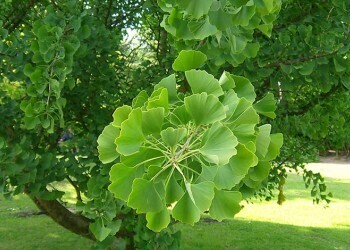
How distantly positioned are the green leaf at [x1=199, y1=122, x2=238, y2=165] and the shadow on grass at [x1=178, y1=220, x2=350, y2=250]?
5.80 meters

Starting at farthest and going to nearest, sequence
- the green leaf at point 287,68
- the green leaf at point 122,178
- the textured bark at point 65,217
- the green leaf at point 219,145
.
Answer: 1. the textured bark at point 65,217
2. the green leaf at point 287,68
3. the green leaf at point 122,178
4. the green leaf at point 219,145

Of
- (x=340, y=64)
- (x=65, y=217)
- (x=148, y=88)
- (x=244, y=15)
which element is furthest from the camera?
(x=65, y=217)

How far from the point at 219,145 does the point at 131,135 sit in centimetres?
15

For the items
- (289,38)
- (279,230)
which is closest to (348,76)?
(289,38)

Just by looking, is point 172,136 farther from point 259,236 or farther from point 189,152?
point 259,236

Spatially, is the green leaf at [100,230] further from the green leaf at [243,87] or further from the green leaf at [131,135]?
the green leaf at [131,135]

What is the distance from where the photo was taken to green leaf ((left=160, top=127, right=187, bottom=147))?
33.7 inches

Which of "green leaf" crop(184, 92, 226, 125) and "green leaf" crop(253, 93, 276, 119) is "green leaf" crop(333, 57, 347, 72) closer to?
"green leaf" crop(253, 93, 276, 119)

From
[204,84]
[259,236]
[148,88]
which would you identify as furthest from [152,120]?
[259,236]

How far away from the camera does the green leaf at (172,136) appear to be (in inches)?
33.7

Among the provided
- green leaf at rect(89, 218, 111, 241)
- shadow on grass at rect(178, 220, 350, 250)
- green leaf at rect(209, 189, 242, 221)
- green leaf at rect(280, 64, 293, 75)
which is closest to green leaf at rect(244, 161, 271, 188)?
green leaf at rect(209, 189, 242, 221)

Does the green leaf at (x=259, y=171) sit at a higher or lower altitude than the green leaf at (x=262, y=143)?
lower

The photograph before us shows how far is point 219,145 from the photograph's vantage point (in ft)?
2.72

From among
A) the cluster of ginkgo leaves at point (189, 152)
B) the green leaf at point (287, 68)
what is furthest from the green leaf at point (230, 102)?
the green leaf at point (287, 68)
